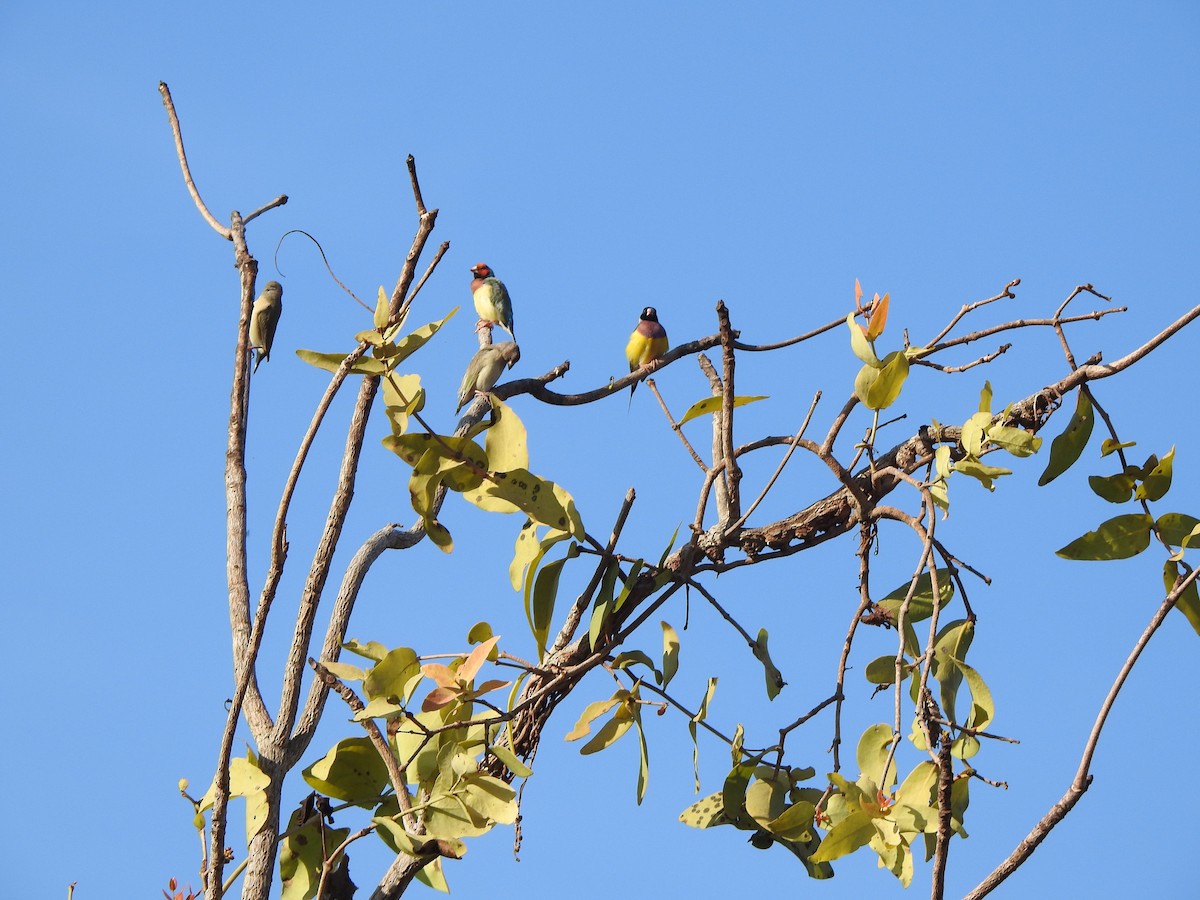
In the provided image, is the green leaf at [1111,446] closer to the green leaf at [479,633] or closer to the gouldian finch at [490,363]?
the green leaf at [479,633]

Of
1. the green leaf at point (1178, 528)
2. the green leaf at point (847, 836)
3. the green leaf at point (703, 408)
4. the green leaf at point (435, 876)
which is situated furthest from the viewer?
the green leaf at point (703, 408)

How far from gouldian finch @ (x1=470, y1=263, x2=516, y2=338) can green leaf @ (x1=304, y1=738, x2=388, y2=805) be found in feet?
21.7

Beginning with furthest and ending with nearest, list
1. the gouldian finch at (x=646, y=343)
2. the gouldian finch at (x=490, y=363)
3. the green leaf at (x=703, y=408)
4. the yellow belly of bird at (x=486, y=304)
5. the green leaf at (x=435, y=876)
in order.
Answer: the yellow belly of bird at (x=486, y=304) → the gouldian finch at (x=646, y=343) → the gouldian finch at (x=490, y=363) → the green leaf at (x=703, y=408) → the green leaf at (x=435, y=876)

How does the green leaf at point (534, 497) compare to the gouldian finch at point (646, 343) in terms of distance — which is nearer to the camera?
the green leaf at point (534, 497)

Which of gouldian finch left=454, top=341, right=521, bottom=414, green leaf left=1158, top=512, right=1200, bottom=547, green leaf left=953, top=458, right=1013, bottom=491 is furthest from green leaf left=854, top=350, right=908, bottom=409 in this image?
gouldian finch left=454, top=341, right=521, bottom=414

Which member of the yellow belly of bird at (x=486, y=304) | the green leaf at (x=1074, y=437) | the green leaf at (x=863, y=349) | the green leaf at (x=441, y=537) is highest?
the yellow belly of bird at (x=486, y=304)

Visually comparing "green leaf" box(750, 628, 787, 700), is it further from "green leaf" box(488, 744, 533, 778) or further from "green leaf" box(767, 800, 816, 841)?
"green leaf" box(488, 744, 533, 778)

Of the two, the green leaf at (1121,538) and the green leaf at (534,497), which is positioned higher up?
the green leaf at (534,497)

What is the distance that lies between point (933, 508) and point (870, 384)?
20cm

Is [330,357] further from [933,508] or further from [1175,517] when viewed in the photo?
[1175,517]

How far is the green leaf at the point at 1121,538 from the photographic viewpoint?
5.29ft

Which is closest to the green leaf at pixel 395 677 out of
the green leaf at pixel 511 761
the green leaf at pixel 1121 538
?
the green leaf at pixel 511 761

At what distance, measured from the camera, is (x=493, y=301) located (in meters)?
8.41

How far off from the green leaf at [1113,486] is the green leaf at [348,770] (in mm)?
1014
